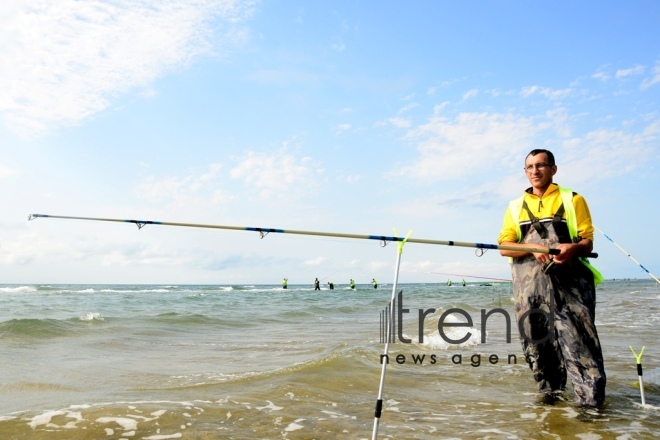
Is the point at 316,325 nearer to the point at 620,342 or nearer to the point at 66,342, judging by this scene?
the point at 66,342

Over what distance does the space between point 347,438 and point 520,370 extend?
3.85m

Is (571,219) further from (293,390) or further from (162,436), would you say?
(162,436)

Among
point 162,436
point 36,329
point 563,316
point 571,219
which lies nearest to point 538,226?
point 571,219

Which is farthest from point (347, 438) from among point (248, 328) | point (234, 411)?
point (248, 328)

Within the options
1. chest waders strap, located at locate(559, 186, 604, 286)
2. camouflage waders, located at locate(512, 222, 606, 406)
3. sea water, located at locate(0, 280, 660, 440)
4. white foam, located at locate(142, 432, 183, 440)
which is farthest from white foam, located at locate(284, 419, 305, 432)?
chest waders strap, located at locate(559, 186, 604, 286)

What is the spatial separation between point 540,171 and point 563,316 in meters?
1.32

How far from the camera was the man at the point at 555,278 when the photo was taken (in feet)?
14.4

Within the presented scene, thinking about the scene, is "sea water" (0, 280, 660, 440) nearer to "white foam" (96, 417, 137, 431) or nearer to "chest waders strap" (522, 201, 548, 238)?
"white foam" (96, 417, 137, 431)

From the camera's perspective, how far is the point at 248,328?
14.0 meters

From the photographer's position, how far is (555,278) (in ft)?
14.7

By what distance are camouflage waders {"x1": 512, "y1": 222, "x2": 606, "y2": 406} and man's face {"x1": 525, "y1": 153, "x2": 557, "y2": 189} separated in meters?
0.40

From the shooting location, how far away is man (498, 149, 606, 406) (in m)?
4.40

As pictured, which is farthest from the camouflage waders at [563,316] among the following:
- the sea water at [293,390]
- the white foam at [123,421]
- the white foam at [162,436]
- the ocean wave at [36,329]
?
the ocean wave at [36,329]

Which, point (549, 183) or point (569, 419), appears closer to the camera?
point (569, 419)
